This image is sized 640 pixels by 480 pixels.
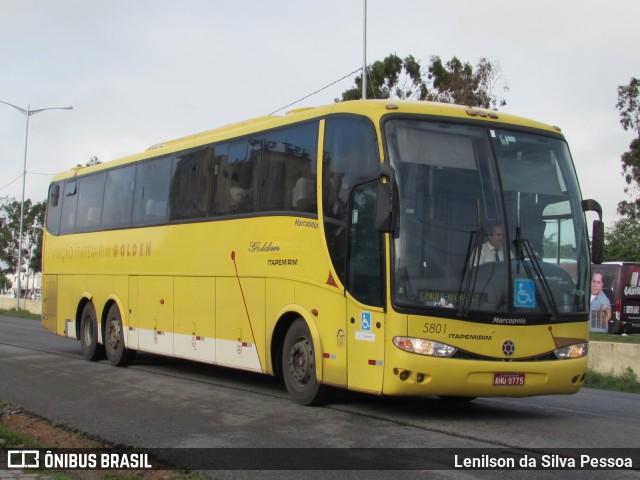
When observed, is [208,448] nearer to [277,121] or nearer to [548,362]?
[548,362]

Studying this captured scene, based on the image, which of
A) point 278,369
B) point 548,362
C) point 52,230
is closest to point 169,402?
point 278,369

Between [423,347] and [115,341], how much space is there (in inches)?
357

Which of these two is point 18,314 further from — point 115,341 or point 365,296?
point 365,296

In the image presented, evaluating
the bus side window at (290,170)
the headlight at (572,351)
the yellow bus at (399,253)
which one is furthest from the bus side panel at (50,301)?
the headlight at (572,351)

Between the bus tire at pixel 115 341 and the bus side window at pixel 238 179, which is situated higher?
the bus side window at pixel 238 179

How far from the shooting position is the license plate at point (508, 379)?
9227mm

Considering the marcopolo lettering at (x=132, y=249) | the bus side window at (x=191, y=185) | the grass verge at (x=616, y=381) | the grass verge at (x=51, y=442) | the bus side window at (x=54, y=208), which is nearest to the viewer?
the grass verge at (x=51, y=442)

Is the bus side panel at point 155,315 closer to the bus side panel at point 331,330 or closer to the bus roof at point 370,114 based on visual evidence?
the bus roof at point 370,114

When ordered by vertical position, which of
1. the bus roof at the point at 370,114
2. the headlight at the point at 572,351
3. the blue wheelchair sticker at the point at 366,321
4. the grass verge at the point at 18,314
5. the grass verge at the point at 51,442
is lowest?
the grass verge at the point at 18,314

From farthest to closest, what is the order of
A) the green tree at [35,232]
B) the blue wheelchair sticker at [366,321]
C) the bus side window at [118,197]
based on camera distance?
1. the green tree at [35,232]
2. the bus side window at [118,197]
3. the blue wheelchair sticker at [366,321]

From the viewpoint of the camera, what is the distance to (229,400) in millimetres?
11125

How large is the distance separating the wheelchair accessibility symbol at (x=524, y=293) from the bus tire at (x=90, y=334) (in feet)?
33.6

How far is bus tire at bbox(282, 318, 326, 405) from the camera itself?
10.5 metres

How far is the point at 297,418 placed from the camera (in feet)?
31.4
